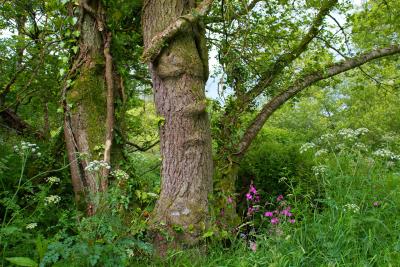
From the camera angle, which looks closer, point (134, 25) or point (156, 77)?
point (156, 77)

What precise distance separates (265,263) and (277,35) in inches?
164

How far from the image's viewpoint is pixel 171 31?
385 centimetres

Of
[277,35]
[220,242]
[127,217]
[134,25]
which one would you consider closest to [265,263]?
[220,242]

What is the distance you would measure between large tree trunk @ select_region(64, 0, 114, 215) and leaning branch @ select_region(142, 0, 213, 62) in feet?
2.49

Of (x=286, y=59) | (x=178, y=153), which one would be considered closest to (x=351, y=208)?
(x=178, y=153)

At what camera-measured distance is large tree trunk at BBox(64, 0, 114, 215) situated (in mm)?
4285

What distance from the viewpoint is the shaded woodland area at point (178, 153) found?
10.3ft

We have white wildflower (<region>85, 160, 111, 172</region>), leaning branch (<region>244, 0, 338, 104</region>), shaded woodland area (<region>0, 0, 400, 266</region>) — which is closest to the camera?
white wildflower (<region>85, 160, 111, 172</region>)

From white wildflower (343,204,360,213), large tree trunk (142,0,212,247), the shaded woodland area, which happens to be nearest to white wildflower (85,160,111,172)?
the shaded woodland area

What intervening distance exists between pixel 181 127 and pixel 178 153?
264mm

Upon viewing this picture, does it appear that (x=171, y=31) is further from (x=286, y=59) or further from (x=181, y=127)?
(x=286, y=59)

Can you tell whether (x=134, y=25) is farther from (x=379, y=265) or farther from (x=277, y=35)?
(x=379, y=265)

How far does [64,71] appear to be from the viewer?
4.45 metres

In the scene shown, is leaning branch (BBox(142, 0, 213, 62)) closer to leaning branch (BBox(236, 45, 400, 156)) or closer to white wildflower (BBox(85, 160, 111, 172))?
white wildflower (BBox(85, 160, 111, 172))
